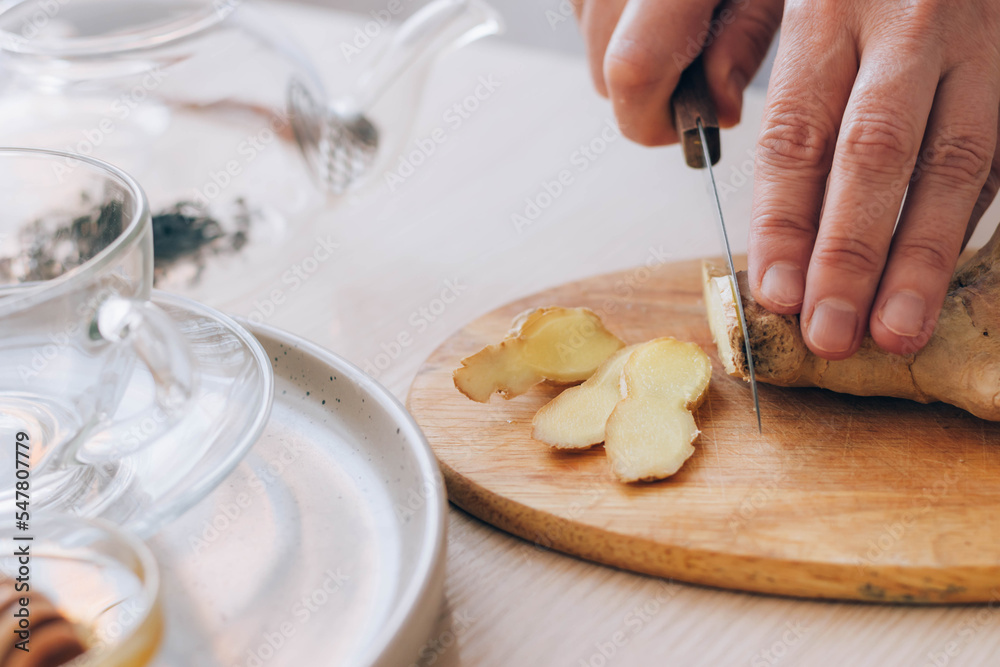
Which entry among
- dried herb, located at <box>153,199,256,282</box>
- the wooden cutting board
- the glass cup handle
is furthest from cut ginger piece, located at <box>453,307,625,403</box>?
dried herb, located at <box>153,199,256,282</box>

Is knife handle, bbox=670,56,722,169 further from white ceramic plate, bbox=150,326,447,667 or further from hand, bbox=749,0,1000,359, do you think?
white ceramic plate, bbox=150,326,447,667

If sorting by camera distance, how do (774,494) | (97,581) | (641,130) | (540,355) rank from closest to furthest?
1. (97,581)
2. (774,494)
3. (540,355)
4. (641,130)

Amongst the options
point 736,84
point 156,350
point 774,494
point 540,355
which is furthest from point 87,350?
point 736,84

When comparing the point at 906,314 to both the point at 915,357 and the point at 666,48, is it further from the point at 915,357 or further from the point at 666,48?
the point at 666,48

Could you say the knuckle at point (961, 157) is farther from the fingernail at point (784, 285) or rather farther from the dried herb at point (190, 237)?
the dried herb at point (190, 237)

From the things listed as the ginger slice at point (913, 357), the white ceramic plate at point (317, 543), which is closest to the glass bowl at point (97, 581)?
the white ceramic plate at point (317, 543)
